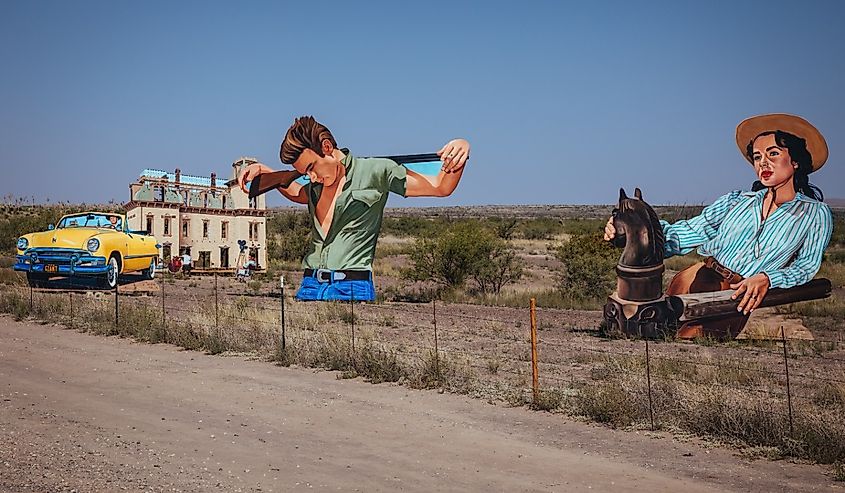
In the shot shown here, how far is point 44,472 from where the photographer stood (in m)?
9.20

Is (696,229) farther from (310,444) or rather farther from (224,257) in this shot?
(224,257)

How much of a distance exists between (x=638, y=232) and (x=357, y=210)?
910 centimetres

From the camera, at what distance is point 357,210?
26.6 m

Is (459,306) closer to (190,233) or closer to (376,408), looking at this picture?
(190,233)

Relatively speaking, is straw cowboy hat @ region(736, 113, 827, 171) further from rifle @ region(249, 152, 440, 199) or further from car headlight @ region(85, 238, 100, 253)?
car headlight @ region(85, 238, 100, 253)

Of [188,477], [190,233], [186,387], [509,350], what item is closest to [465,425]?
[188,477]

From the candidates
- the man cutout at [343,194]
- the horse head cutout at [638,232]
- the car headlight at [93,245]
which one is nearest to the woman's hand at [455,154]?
the man cutout at [343,194]

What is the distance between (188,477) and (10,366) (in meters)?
8.97

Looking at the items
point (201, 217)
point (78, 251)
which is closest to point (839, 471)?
point (78, 251)

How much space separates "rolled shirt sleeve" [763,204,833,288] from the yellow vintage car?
776 inches

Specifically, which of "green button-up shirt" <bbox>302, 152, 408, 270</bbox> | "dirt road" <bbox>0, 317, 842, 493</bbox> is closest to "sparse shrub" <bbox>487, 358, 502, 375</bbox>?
"dirt road" <bbox>0, 317, 842, 493</bbox>

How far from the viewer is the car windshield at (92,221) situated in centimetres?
3006

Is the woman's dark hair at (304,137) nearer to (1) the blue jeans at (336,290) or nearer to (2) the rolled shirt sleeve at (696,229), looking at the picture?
(1) the blue jeans at (336,290)

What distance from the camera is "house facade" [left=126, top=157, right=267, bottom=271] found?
3794 cm
